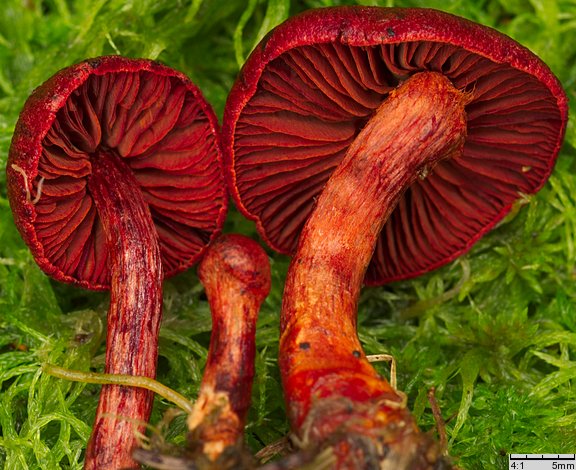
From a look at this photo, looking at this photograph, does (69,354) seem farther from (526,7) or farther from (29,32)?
(526,7)

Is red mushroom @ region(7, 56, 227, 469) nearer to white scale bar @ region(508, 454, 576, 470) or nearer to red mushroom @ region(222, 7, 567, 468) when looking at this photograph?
red mushroom @ region(222, 7, 567, 468)

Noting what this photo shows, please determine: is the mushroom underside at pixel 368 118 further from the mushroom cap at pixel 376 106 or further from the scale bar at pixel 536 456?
the scale bar at pixel 536 456

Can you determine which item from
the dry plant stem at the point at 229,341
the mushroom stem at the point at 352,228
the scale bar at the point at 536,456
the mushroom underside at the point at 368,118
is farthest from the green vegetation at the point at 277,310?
the mushroom stem at the point at 352,228

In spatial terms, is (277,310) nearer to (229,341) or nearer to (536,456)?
(229,341)

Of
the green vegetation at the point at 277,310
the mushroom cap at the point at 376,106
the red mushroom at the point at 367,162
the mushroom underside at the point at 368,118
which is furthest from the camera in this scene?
the green vegetation at the point at 277,310

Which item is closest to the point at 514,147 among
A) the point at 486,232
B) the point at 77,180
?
the point at 486,232

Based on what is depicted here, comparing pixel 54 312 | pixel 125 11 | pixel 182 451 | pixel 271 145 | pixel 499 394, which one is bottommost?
pixel 182 451
